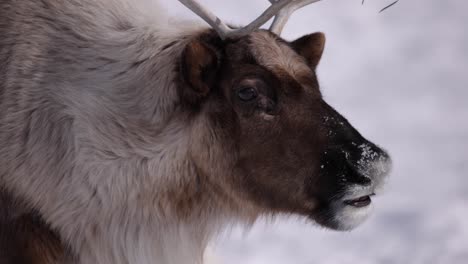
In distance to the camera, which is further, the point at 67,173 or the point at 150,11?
the point at 150,11

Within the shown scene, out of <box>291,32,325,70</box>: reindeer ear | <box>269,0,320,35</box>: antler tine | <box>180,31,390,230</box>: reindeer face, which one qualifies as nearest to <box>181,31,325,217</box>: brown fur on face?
<box>180,31,390,230</box>: reindeer face

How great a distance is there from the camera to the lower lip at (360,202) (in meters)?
4.79

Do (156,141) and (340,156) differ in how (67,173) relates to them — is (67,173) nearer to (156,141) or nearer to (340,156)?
(156,141)

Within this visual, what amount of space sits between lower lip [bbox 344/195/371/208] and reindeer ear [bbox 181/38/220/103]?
3.37ft

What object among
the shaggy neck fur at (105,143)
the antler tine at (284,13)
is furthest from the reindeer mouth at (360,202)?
the antler tine at (284,13)

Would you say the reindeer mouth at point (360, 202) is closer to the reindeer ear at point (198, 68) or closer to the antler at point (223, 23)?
the reindeer ear at point (198, 68)

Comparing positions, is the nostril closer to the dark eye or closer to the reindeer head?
the reindeer head

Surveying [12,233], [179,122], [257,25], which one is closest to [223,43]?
[257,25]

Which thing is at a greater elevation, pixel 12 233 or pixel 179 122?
pixel 179 122

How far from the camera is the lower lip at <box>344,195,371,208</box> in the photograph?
4.79 m

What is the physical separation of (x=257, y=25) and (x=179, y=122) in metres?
0.73

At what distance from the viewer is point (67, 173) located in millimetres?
4953

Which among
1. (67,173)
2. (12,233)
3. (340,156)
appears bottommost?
(12,233)

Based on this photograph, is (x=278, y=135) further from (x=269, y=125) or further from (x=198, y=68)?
(x=198, y=68)
